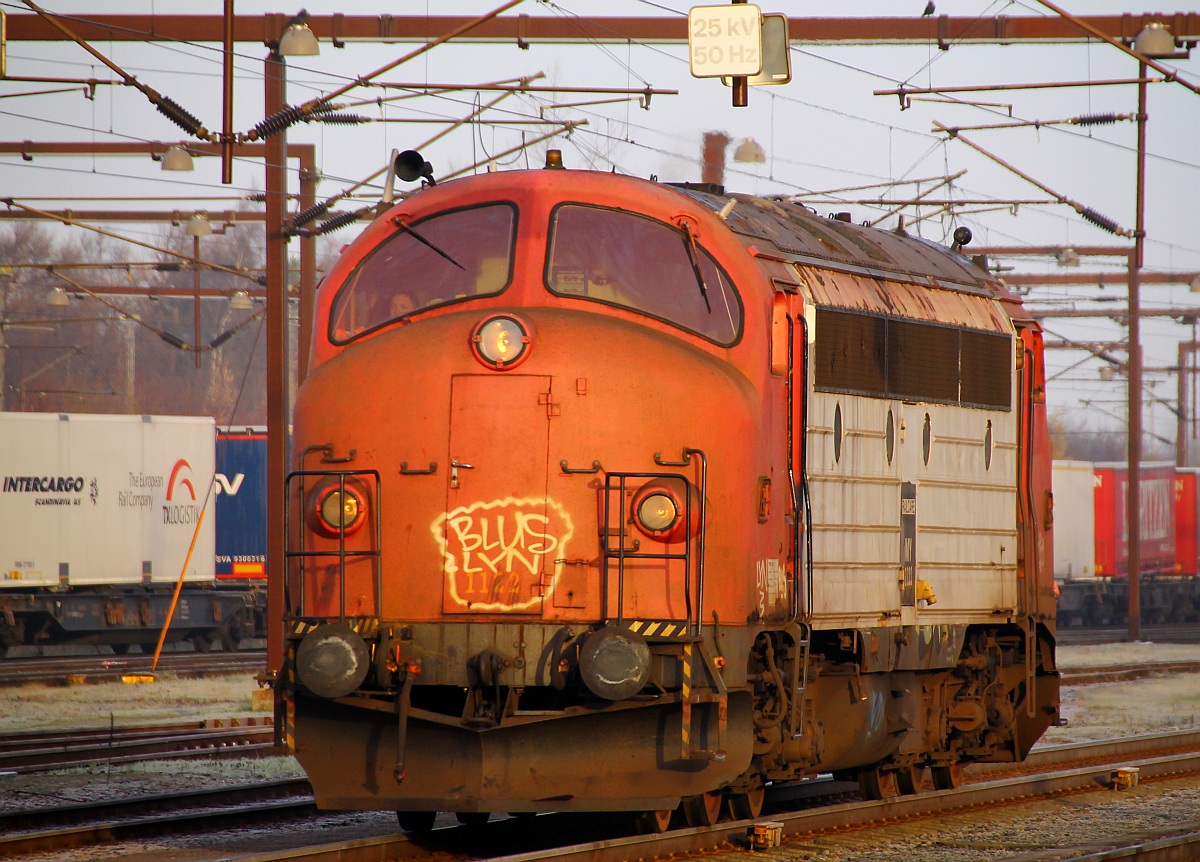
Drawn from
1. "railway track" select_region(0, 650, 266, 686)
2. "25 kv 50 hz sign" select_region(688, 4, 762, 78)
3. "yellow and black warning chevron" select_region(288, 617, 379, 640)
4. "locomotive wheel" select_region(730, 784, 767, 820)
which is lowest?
"railway track" select_region(0, 650, 266, 686)

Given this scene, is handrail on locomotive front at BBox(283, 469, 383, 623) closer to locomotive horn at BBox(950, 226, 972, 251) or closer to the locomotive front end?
the locomotive front end

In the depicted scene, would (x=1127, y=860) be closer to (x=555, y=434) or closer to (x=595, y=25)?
(x=555, y=434)

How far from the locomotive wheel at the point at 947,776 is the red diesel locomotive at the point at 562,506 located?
9.92 feet

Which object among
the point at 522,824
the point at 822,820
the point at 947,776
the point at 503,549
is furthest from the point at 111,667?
the point at 503,549

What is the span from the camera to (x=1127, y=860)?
9938mm

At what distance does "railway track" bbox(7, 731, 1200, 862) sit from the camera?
992 cm

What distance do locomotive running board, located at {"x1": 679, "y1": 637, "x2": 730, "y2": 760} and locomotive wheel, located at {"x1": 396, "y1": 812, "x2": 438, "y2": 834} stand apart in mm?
2182

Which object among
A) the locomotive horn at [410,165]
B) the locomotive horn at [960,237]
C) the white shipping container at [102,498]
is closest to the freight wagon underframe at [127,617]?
the white shipping container at [102,498]

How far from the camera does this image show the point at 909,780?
13.4m

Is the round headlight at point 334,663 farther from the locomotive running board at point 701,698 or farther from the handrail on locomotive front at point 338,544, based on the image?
the locomotive running board at point 701,698

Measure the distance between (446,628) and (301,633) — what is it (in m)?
0.86

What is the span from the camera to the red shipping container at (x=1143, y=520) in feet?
161

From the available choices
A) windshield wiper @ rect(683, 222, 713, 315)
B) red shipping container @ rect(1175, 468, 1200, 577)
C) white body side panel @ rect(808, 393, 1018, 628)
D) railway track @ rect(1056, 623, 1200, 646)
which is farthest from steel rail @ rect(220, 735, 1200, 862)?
red shipping container @ rect(1175, 468, 1200, 577)

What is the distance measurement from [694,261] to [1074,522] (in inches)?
1589
